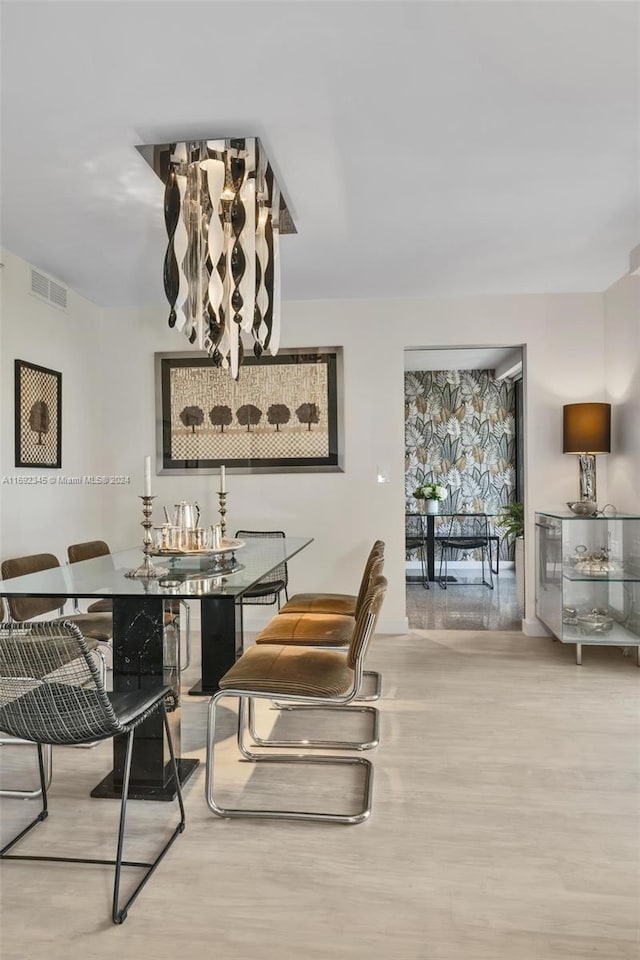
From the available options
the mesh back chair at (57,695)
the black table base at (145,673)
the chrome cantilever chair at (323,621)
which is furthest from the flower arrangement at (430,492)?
the mesh back chair at (57,695)

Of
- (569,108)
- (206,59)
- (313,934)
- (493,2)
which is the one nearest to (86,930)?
(313,934)

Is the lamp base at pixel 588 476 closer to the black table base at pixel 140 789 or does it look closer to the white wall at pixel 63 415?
the black table base at pixel 140 789

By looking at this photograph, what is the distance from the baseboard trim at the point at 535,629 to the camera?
5.07 meters

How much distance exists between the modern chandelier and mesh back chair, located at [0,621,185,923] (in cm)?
150

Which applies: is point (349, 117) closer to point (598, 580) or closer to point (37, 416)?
point (37, 416)

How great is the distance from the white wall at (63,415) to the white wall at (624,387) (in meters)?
3.83

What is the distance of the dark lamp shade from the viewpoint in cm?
474

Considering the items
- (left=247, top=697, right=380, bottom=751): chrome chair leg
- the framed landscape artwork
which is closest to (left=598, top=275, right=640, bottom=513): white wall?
the framed landscape artwork

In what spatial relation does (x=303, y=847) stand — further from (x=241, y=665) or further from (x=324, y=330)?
(x=324, y=330)

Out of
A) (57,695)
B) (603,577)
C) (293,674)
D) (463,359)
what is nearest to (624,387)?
(603,577)

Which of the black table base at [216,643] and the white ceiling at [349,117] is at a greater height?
the white ceiling at [349,117]

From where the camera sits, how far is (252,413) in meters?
5.36

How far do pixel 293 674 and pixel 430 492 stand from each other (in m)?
5.45

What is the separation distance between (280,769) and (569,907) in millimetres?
1253
